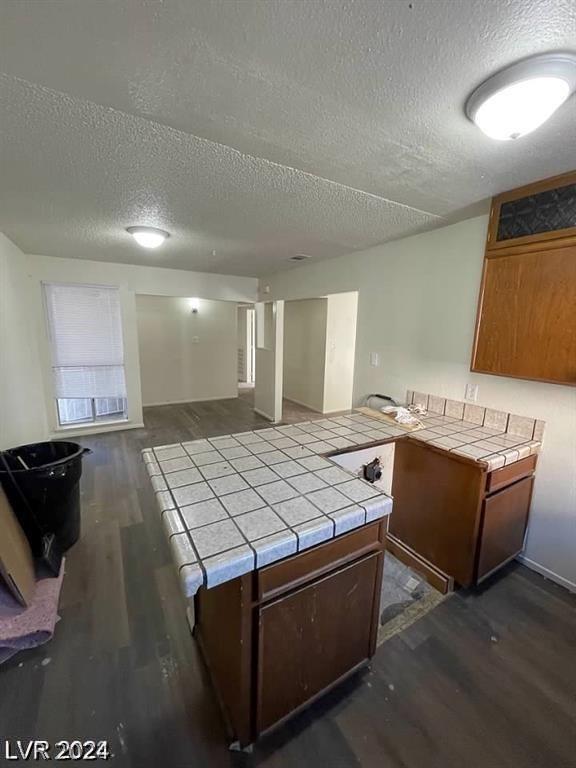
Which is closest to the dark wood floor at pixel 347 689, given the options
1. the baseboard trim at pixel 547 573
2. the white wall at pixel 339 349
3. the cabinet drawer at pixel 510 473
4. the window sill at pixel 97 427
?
the baseboard trim at pixel 547 573

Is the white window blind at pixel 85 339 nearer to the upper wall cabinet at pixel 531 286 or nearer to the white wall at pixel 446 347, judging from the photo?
the white wall at pixel 446 347

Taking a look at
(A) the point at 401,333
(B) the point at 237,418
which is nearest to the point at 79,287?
(B) the point at 237,418

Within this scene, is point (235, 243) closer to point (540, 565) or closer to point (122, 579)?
point (122, 579)

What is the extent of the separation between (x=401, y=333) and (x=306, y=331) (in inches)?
126

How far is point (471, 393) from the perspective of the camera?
2.21 metres

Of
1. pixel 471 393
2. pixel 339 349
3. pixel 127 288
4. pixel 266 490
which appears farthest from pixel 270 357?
pixel 266 490

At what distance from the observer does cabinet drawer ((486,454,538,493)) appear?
5.48ft

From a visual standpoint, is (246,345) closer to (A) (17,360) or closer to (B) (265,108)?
(A) (17,360)

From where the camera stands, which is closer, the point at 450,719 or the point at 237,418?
the point at 450,719

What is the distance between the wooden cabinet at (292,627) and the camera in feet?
3.29

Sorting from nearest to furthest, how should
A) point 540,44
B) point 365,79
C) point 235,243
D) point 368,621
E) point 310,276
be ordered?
point 540,44
point 365,79
point 368,621
point 235,243
point 310,276

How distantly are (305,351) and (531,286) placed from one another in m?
4.27

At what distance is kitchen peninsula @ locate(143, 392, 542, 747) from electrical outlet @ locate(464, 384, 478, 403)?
52.7 inches

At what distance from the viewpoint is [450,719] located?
124 centimetres
